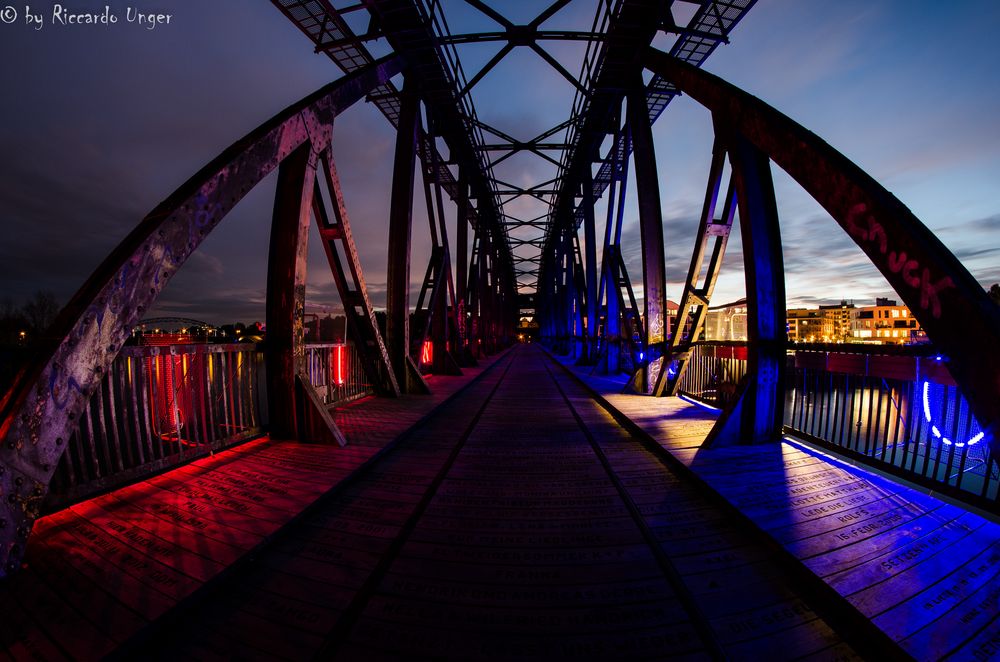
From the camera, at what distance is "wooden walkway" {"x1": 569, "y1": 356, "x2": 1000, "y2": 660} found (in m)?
1.87

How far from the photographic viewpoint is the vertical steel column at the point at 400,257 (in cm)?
902

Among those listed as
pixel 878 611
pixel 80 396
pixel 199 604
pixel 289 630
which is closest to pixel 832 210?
pixel 878 611

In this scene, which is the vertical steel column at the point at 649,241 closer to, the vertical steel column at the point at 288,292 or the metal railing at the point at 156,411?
the vertical steel column at the point at 288,292

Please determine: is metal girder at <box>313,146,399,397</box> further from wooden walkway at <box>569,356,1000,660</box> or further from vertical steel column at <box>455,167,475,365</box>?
vertical steel column at <box>455,167,475,365</box>

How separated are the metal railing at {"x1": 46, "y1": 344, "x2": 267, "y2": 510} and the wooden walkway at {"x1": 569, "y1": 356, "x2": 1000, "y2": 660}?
5.09 meters

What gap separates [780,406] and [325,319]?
16841 mm

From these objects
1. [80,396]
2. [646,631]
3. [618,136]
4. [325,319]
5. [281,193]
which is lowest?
[646,631]

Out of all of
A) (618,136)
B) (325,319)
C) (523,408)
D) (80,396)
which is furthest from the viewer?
(325,319)

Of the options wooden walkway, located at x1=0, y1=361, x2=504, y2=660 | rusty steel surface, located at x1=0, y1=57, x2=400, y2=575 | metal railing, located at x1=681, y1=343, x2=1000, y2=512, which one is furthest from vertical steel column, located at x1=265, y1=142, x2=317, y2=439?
metal railing, located at x1=681, y1=343, x2=1000, y2=512

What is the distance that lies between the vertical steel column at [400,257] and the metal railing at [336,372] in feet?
3.02

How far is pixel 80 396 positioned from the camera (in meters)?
2.39

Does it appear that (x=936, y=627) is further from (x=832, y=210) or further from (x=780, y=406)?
(x=780, y=406)

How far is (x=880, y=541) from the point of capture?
256 centimetres

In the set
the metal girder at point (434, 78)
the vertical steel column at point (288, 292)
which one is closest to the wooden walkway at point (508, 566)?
the vertical steel column at point (288, 292)
